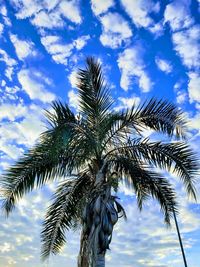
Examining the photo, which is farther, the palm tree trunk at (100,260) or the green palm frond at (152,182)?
the green palm frond at (152,182)

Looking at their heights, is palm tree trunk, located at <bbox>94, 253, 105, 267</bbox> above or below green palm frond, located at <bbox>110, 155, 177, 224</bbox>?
below

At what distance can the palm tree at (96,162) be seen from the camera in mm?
10883

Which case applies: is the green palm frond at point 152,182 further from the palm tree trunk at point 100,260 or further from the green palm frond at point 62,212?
the palm tree trunk at point 100,260

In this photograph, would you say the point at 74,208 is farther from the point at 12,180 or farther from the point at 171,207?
the point at 171,207

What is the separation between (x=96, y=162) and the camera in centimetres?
1132

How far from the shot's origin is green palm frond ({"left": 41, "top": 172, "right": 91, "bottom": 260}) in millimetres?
11789

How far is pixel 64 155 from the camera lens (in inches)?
461

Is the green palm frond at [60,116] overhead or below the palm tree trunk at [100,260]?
overhead

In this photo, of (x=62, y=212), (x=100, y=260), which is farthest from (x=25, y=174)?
(x=100, y=260)

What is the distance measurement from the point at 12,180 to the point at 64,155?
6.05 feet

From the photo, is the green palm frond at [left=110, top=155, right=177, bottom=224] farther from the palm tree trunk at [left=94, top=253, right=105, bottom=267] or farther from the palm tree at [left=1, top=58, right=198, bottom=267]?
the palm tree trunk at [left=94, top=253, right=105, bottom=267]

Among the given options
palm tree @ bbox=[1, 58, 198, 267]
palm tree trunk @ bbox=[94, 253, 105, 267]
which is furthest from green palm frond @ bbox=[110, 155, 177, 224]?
palm tree trunk @ bbox=[94, 253, 105, 267]

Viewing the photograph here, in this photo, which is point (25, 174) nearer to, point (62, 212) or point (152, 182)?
point (62, 212)

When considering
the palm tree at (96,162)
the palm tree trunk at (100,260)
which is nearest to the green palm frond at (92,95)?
the palm tree at (96,162)
